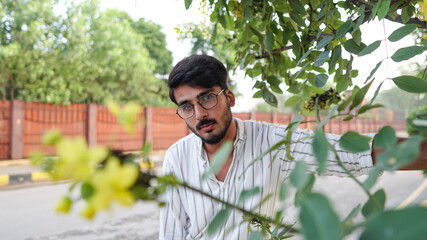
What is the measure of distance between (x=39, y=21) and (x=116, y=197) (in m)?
10.4

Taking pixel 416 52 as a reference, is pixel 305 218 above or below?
below

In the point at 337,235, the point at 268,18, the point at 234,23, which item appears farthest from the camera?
the point at 234,23

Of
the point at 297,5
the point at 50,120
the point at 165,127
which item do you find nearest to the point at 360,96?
the point at 297,5

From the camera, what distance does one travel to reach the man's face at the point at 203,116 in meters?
1.21

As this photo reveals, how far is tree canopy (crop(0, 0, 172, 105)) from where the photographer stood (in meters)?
9.02

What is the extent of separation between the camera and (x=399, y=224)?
0.17m

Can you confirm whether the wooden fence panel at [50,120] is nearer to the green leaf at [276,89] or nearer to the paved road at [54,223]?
the paved road at [54,223]

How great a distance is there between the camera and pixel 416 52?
1.46 feet

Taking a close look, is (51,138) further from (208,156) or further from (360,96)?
(208,156)

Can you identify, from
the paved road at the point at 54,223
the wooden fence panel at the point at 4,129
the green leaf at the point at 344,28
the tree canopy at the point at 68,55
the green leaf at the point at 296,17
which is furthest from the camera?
the tree canopy at the point at 68,55

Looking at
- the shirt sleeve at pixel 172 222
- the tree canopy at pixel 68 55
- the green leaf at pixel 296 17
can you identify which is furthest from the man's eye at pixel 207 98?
the tree canopy at pixel 68 55

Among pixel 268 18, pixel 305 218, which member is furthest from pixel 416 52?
pixel 268 18

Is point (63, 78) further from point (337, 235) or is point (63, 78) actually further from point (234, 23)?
point (337, 235)

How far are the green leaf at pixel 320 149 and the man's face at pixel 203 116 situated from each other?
965 millimetres
